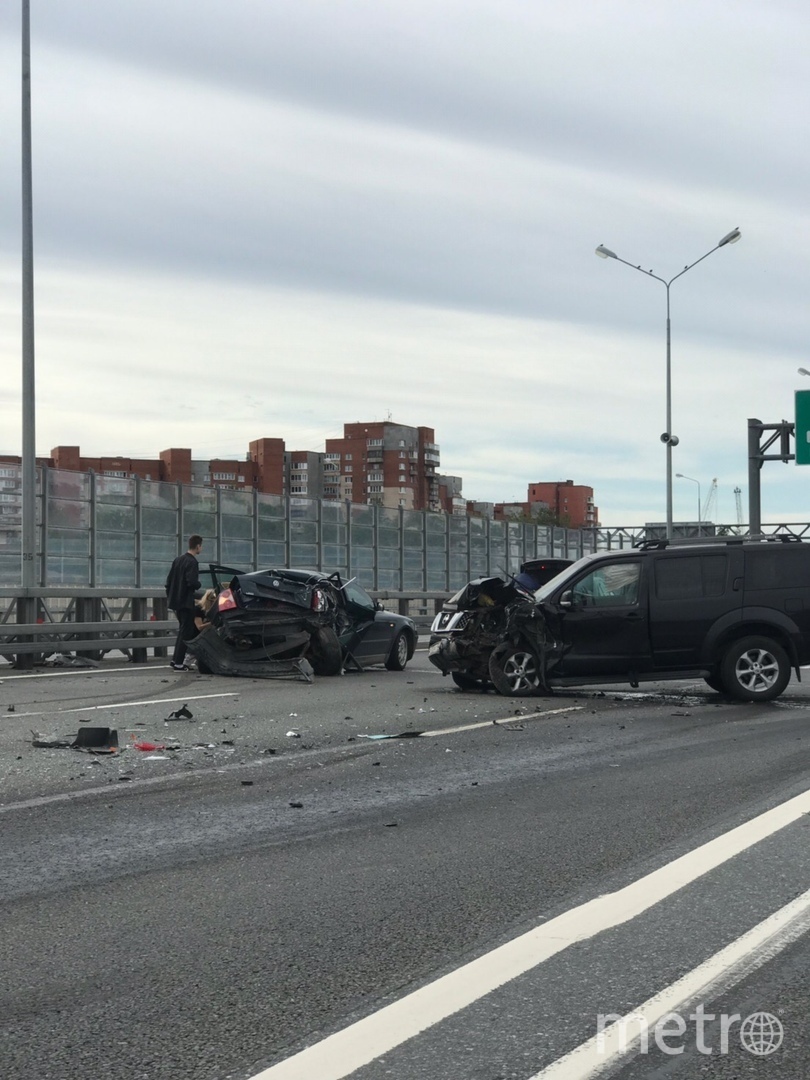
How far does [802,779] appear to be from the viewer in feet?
30.0

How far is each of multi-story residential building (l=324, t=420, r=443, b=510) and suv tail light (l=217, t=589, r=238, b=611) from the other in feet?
488

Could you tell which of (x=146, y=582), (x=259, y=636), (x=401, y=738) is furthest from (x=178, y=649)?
(x=146, y=582)

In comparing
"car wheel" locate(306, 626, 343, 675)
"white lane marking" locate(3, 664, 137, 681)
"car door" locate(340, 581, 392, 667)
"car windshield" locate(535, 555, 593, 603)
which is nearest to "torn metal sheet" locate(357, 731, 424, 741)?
"car windshield" locate(535, 555, 593, 603)

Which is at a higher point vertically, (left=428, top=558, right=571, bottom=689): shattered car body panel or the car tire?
(left=428, top=558, right=571, bottom=689): shattered car body panel

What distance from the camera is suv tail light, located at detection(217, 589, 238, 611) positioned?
17656mm

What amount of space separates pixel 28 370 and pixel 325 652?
7.91 meters

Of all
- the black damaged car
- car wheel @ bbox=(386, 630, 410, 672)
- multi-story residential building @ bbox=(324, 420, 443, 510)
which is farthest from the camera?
multi-story residential building @ bbox=(324, 420, 443, 510)

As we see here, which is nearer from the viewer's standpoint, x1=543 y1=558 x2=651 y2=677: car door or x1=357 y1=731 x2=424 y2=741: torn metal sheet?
x1=357 y1=731 x2=424 y2=741: torn metal sheet

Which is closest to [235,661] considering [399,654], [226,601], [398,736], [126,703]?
[226,601]

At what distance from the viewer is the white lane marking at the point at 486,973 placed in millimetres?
3788

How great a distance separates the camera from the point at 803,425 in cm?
3844

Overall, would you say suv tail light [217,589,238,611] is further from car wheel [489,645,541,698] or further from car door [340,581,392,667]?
car wheel [489,645,541,698]

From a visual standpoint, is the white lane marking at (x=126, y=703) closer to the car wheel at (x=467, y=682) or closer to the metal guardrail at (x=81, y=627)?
the car wheel at (x=467, y=682)

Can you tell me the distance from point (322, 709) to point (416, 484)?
6442 inches
